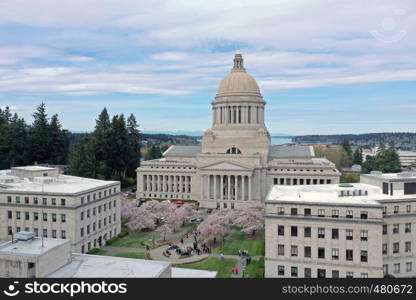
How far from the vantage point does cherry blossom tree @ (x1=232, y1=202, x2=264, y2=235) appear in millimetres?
65312

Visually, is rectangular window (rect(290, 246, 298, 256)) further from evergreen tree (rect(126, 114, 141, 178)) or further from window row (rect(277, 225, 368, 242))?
evergreen tree (rect(126, 114, 141, 178))

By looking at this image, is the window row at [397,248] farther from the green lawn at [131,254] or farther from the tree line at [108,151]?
the tree line at [108,151]

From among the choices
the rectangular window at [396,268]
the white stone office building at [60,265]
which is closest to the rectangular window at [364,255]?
the rectangular window at [396,268]

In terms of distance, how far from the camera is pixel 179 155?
119 m

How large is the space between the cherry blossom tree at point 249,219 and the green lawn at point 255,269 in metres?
10.8

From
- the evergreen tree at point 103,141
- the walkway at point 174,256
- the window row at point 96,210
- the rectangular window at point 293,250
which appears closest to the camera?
the rectangular window at point 293,250

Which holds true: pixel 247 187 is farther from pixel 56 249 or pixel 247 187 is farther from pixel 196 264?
pixel 56 249

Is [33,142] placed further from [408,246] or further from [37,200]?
[408,246]

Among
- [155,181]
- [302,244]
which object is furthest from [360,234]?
[155,181]

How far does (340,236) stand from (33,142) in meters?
98.3

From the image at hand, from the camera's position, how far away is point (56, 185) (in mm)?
62812

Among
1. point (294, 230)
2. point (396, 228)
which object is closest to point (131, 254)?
point (294, 230)

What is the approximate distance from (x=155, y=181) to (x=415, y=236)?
72.5 m

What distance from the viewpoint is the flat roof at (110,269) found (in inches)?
1291
